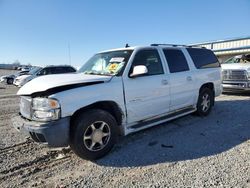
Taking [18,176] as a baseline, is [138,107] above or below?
above

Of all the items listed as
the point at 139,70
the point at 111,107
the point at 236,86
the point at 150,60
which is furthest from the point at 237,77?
the point at 111,107

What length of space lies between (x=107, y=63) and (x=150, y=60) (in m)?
0.91

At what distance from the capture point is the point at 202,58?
6828mm

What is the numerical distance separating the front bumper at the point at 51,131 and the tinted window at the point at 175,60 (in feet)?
9.24

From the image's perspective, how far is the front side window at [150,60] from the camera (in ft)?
16.2

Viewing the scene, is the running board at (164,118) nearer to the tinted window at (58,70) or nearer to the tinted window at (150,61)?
the tinted window at (150,61)

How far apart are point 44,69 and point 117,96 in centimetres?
1350

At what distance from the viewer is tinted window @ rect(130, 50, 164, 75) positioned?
16.2 ft

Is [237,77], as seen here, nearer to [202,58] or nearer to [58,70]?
[202,58]

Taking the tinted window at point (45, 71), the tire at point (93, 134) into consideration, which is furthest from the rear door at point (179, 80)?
the tinted window at point (45, 71)

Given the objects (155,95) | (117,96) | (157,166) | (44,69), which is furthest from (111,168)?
(44,69)

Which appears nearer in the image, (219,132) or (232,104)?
(219,132)

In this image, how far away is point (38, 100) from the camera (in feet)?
12.3

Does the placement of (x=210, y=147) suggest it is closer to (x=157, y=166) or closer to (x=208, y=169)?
(x=208, y=169)
